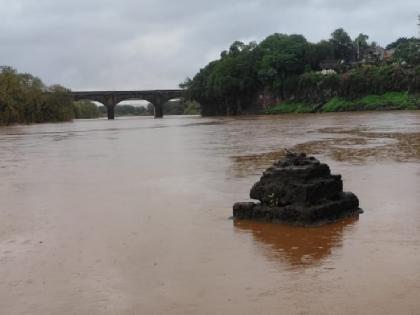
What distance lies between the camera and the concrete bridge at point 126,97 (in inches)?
5359

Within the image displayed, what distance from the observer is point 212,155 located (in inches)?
784

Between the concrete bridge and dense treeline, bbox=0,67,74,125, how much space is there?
102ft

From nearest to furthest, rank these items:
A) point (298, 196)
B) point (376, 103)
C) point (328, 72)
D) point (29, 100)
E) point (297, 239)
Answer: point (297, 239) < point (298, 196) < point (376, 103) < point (29, 100) < point (328, 72)

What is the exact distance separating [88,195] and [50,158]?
10535 millimetres

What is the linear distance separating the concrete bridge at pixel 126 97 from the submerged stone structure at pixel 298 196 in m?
127

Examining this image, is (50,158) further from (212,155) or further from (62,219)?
(62,219)

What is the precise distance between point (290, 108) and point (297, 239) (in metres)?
92.2

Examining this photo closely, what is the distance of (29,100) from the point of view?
88.8 metres

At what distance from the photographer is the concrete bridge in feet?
447

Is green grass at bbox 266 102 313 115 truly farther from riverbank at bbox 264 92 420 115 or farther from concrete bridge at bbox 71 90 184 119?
concrete bridge at bbox 71 90 184 119

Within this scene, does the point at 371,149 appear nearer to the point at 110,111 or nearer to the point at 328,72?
the point at 328,72

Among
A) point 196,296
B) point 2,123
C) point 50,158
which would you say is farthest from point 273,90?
point 196,296

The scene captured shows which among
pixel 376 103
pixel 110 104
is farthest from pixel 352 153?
pixel 110 104

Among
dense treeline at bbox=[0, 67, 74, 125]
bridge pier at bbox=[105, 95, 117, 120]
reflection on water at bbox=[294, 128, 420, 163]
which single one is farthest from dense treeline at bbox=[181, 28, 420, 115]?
reflection on water at bbox=[294, 128, 420, 163]
